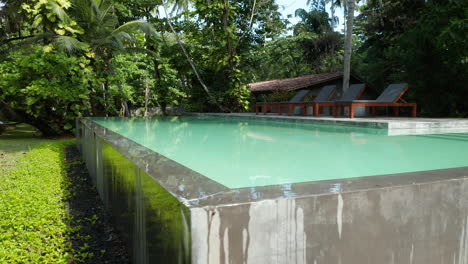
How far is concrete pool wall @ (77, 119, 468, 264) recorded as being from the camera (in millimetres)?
1196

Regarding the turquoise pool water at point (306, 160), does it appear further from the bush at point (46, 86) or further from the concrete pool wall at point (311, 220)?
the bush at point (46, 86)

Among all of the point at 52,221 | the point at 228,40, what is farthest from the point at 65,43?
the point at 52,221

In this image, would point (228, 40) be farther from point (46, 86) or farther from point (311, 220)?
point (311, 220)

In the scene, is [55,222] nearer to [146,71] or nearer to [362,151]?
[362,151]

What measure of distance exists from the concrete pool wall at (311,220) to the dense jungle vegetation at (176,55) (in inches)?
381

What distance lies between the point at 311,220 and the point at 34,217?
9.59 ft

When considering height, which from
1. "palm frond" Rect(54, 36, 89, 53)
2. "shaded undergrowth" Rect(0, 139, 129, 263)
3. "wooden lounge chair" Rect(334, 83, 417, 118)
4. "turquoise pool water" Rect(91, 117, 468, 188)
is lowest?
"shaded undergrowth" Rect(0, 139, 129, 263)

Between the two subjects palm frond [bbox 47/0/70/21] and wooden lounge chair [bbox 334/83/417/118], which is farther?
palm frond [bbox 47/0/70/21]

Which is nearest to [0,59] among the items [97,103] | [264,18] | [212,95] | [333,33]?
[97,103]

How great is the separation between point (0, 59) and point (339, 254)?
48.7 ft

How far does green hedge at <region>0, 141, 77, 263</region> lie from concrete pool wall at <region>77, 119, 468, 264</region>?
130 centimetres

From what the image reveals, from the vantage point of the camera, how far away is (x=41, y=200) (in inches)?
145

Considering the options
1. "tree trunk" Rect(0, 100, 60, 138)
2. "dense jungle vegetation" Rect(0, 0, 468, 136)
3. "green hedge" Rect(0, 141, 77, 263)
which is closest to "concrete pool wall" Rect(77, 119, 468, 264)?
"green hedge" Rect(0, 141, 77, 263)

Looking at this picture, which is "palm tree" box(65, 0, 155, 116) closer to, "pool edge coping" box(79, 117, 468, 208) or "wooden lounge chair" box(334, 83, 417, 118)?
"wooden lounge chair" box(334, 83, 417, 118)
